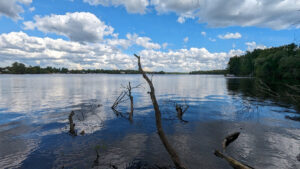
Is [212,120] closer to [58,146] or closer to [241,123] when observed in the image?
[241,123]

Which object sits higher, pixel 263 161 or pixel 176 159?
pixel 176 159

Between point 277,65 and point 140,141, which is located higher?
point 277,65

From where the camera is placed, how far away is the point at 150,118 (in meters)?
16.1

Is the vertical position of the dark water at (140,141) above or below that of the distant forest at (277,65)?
below

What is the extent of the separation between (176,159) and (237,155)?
16.2ft

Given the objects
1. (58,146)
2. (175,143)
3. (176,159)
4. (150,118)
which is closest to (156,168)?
(176,159)

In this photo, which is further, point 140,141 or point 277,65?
point 277,65

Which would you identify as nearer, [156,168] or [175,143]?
[156,168]

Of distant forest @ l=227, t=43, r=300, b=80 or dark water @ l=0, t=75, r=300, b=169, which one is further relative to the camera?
distant forest @ l=227, t=43, r=300, b=80

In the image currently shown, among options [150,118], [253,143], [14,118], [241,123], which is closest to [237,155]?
[253,143]

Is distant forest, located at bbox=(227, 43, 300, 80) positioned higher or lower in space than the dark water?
higher

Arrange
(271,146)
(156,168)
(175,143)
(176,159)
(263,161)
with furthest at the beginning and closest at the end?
(175,143), (271,146), (263,161), (156,168), (176,159)

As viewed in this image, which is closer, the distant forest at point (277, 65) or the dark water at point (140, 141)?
the dark water at point (140, 141)

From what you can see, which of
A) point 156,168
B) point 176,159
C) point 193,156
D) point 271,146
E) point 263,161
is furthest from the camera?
point 271,146
